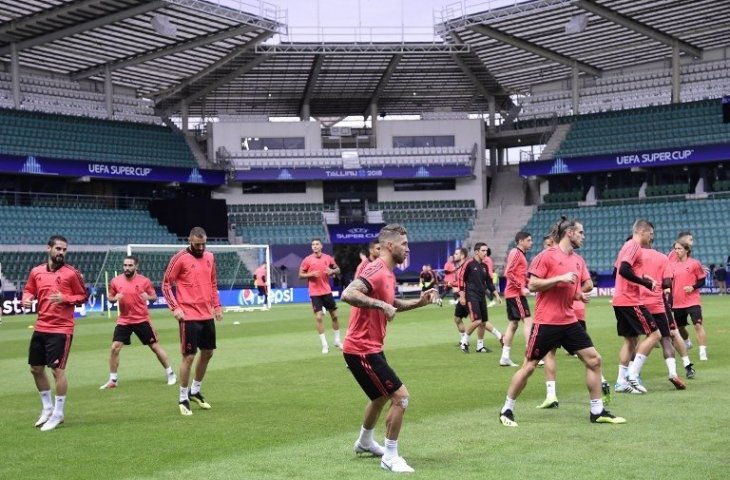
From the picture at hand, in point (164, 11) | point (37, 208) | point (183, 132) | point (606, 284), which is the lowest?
point (606, 284)

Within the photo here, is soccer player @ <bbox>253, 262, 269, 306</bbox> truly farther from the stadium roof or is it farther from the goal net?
the stadium roof

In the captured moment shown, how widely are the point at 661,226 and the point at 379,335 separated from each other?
50764mm

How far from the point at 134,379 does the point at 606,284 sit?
39.4 metres

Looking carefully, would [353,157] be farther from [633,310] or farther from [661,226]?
[633,310]

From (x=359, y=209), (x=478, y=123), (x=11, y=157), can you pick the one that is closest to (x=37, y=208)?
(x=11, y=157)

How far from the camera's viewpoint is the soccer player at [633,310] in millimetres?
13031

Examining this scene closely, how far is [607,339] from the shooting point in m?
22.4

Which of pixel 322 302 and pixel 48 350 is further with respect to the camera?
pixel 322 302

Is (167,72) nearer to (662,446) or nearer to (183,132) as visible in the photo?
(183,132)

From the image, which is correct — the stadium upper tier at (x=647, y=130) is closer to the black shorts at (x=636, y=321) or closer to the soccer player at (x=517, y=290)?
the soccer player at (x=517, y=290)

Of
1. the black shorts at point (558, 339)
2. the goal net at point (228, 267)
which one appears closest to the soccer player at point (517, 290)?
the black shorts at point (558, 339)

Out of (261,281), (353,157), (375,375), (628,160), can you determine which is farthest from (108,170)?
(375,375)

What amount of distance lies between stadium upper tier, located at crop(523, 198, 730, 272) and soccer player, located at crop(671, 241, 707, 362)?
37.5 meters

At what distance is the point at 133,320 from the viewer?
16062 millimetres
